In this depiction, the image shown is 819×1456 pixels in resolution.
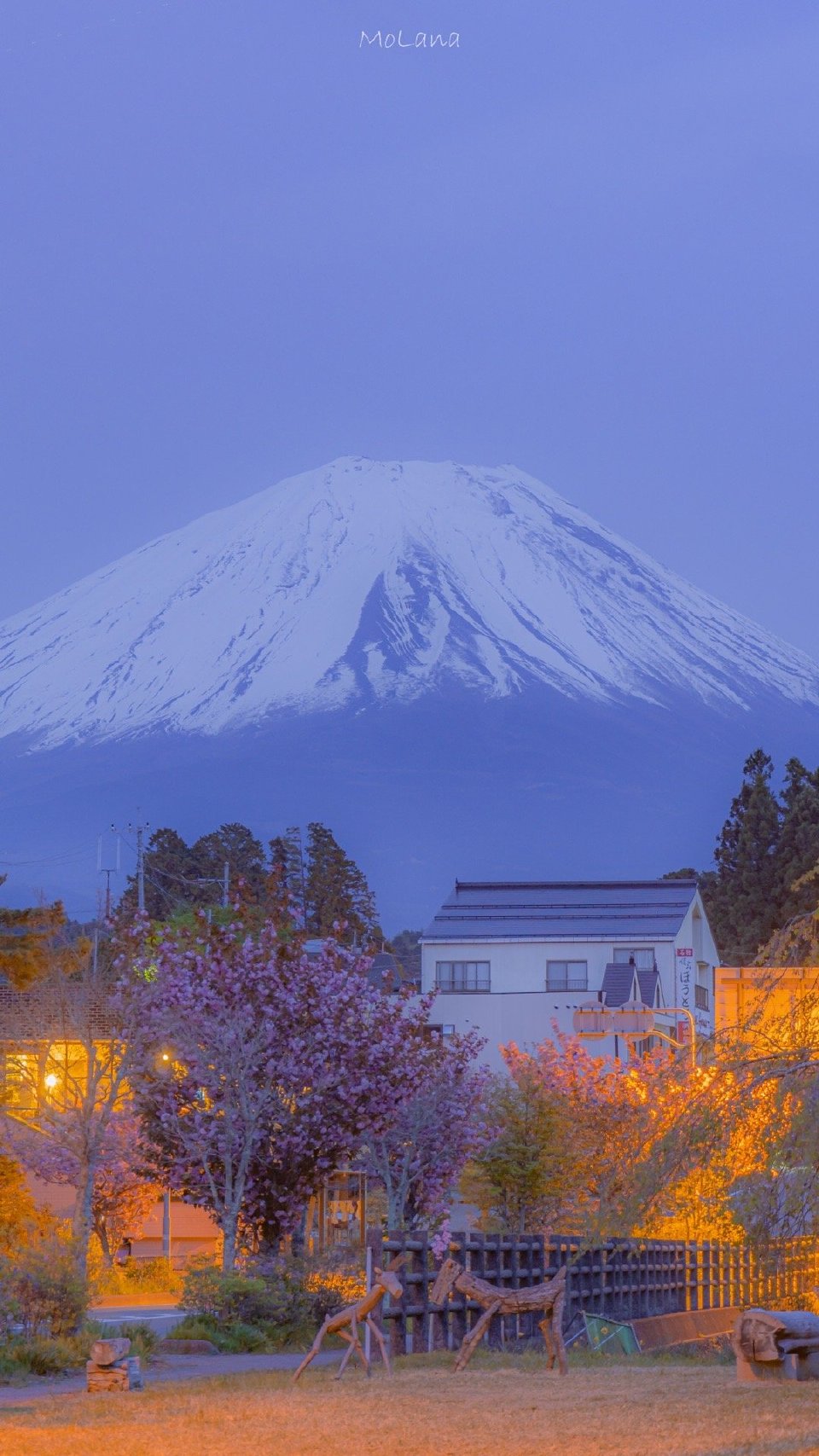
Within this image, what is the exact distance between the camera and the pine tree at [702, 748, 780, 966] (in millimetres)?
80875

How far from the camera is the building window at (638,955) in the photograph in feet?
197

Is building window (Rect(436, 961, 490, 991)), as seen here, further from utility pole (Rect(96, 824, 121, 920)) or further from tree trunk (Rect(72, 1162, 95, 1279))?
tree trunk (Rect(72, 1162, 95, 1279))

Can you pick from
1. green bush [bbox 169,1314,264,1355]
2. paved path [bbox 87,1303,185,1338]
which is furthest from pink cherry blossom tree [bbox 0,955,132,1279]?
green bush [bbox 169,1314,264,1355]

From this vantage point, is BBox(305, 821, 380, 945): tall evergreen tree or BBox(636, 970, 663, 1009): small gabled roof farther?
BBox(305, 821, 380, 945): tall evergreen tree

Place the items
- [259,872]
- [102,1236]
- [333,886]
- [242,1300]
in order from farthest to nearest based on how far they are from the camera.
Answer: [259,872] < [333,886] < [102,1236] < [242,1300]

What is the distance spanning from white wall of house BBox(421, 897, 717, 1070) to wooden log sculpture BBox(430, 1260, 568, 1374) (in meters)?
37.1

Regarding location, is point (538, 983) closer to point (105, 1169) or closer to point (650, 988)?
point (650, 988)

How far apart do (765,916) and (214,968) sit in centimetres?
5767

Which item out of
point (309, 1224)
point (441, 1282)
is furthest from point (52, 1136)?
point (441, 1282)

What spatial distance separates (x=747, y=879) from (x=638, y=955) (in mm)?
22781

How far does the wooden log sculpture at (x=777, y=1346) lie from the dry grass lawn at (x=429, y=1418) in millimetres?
337

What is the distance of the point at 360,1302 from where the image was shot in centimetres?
1521

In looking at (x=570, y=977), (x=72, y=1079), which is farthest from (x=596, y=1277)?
(x=570, y=977)

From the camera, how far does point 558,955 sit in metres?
60.5
